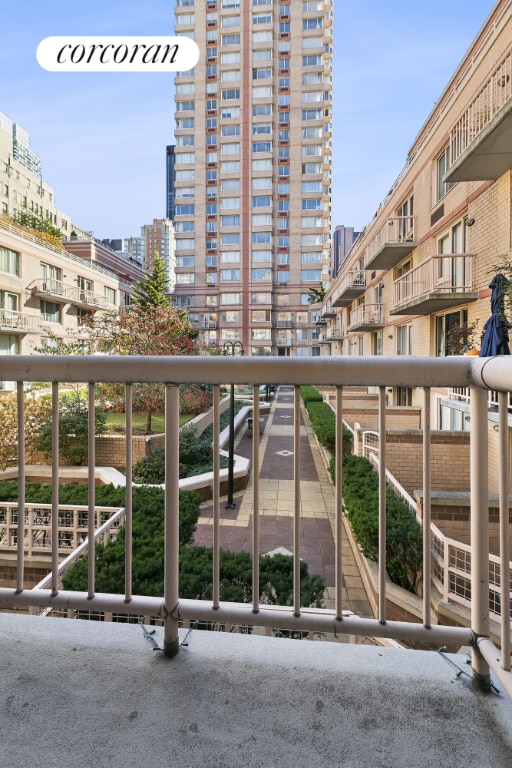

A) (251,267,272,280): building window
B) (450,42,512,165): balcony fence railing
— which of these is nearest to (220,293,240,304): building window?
(251,267,272,280): building window

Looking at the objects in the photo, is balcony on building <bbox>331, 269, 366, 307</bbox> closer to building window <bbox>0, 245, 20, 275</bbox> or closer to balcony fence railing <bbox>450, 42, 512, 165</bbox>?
balcony fence railing <bbox>450, 42, 512, 165</bbox>

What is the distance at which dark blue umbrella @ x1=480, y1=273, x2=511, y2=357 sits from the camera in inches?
307

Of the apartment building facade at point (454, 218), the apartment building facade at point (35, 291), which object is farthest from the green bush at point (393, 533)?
the apartment building facade at point (35, 291)

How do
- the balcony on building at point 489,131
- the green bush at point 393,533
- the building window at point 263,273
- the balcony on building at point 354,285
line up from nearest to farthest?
the green bush at point 393,533 → the balcony on building at point 489,131 → the balcony on building at point 354,285 → the building window at point 263,273

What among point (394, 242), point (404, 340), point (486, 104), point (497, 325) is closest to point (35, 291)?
point (394, 242)

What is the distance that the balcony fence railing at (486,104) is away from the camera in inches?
297

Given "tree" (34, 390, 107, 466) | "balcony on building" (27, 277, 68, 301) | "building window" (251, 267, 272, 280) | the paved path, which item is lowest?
the paved path

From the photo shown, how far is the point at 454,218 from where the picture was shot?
460 inches

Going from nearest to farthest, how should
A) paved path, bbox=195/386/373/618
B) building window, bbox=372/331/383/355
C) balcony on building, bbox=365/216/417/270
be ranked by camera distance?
1. paved path, bbox=195/386/373/618
2. balcony on building, bbox=365/216/417/270
3. building window, bbox=372/331/383/355

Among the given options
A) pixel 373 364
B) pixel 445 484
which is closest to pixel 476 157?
pixel 445 484

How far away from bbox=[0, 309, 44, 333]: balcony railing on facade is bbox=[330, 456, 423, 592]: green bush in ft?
75.7

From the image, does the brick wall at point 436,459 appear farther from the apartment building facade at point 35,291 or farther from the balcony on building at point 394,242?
the apartment building facade at point 35,291

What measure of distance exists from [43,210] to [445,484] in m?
52.1

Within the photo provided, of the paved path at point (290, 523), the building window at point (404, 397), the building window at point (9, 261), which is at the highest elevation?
the building window at point (9, 261)
